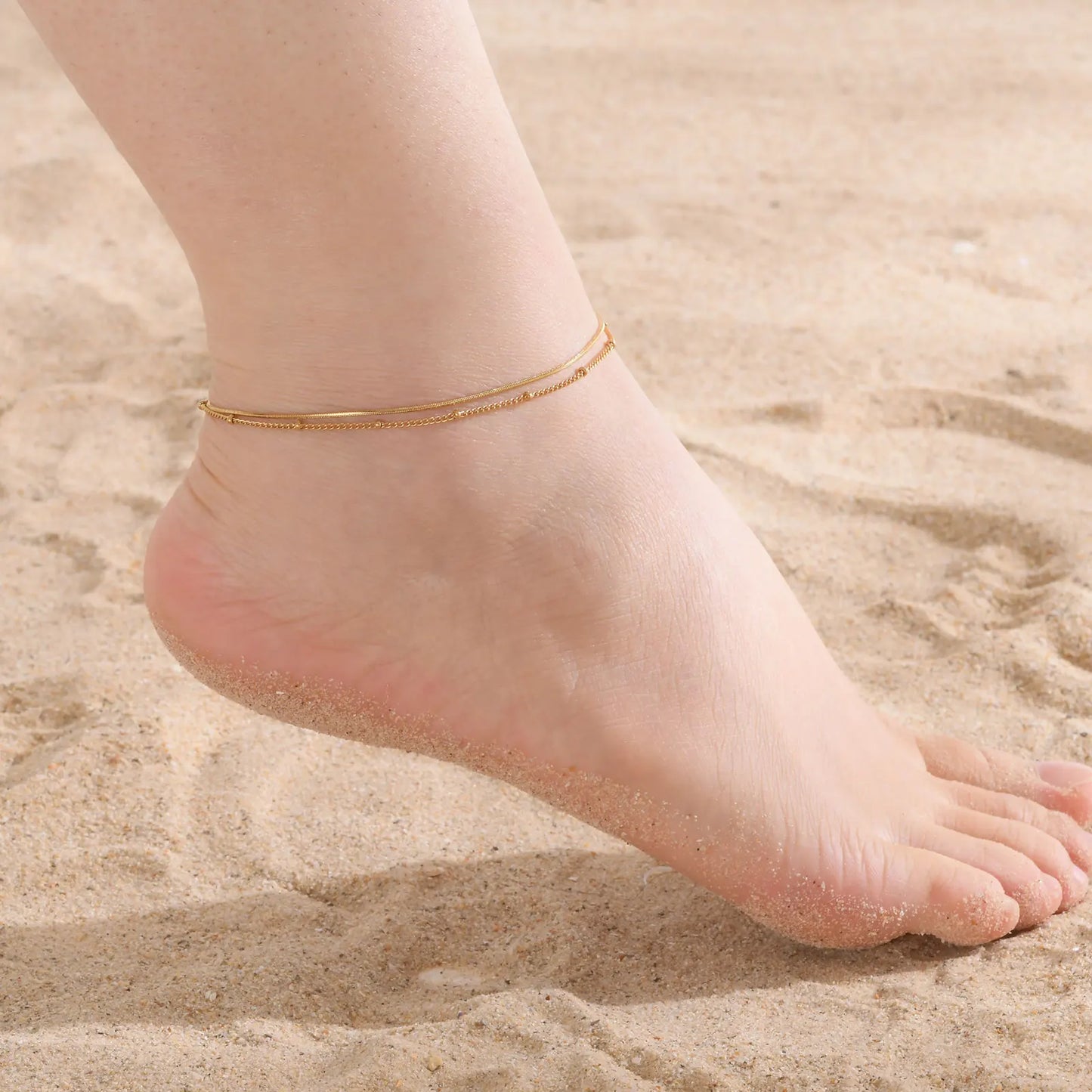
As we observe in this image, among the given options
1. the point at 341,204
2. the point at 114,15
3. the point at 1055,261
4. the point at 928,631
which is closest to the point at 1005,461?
the point at 928,631

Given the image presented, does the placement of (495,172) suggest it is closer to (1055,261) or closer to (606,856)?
(606,856)

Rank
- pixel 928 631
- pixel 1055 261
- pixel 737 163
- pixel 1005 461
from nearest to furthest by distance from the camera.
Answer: pixel 928 631, pixel 1005 461, pixel 1055 261, pixel 737 163

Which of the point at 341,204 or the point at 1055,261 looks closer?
the point at 341,204

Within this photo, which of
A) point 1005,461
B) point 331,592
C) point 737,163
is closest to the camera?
point 331,592

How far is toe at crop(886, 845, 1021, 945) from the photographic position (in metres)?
1.08

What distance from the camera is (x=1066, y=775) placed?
4.05 ft

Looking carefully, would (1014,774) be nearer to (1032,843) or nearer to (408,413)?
(1032,843)

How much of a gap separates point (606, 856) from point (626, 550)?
1.02ft

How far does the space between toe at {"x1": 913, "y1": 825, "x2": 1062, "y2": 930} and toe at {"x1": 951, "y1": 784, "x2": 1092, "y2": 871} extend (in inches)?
1.8

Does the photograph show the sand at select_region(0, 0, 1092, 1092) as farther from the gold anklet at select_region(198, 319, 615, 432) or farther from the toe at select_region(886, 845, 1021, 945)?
the gold anklet at select_region(198, 319, 615, 432)

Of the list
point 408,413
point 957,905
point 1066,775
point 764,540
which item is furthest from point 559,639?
point 764,540

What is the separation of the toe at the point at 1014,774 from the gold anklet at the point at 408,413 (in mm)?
494

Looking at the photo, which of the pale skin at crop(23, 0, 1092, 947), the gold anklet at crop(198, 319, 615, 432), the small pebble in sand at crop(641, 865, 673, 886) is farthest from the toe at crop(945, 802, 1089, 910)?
the gold anklet at crop(198, 319, 615, 432)

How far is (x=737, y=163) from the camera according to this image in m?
2.77
